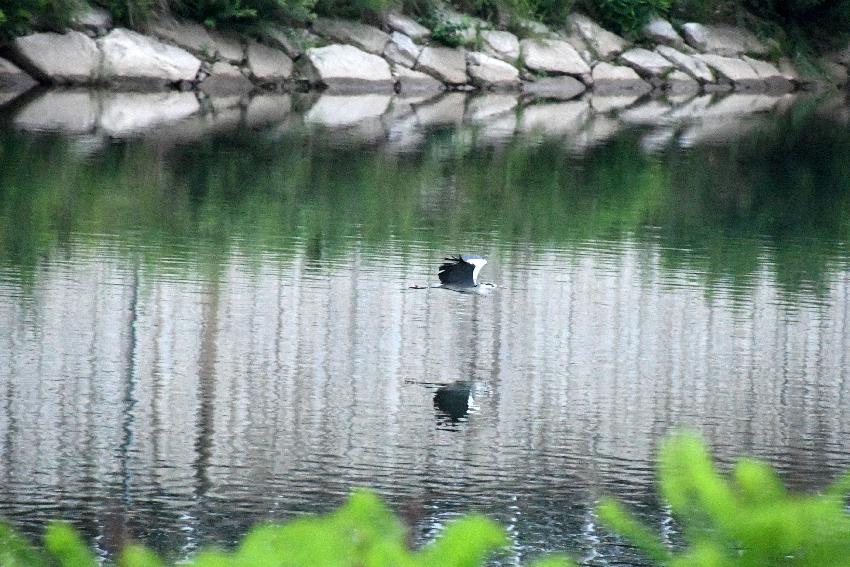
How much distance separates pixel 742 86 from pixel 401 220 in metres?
25.6

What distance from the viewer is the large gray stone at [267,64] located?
105ft

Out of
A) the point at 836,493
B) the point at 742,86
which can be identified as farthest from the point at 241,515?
the point at 742,86

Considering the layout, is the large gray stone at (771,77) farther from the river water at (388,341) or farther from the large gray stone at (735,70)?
the river water at (388,341)

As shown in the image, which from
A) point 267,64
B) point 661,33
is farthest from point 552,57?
point 267,64

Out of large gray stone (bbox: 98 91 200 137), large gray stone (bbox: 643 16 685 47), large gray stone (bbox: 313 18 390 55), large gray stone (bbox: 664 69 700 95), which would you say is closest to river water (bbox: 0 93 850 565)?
large gray stone (bbox: 98 91 200 137)

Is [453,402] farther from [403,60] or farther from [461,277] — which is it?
[403,60]

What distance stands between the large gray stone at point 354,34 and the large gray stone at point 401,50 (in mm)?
155

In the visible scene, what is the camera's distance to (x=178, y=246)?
13.9 meters

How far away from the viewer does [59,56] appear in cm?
2866

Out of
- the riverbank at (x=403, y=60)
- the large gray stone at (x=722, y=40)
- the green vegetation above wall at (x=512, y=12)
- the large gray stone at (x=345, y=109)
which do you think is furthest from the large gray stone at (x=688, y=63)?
the large gray stone at (x=345, y=109)

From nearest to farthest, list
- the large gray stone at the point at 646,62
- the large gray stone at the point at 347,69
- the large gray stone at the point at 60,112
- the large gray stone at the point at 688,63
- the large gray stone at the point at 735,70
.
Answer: the large gray stone at the point at 60,112
the large gray stone at the point at 347,69
the large gray stone at the point at 646,62
the large gray stone at the point at 688,63
the large gray stone at the point at 735,70

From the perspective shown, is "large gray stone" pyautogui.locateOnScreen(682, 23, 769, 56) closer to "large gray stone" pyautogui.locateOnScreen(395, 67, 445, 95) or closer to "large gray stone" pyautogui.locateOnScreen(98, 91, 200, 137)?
"large gray stone" pyautogui.locateOnScreen(395, 67, 445, 95)

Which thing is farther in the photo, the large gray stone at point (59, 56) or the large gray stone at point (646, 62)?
the large gray stone at point (646, 62)

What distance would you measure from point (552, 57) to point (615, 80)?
67.6 inches
